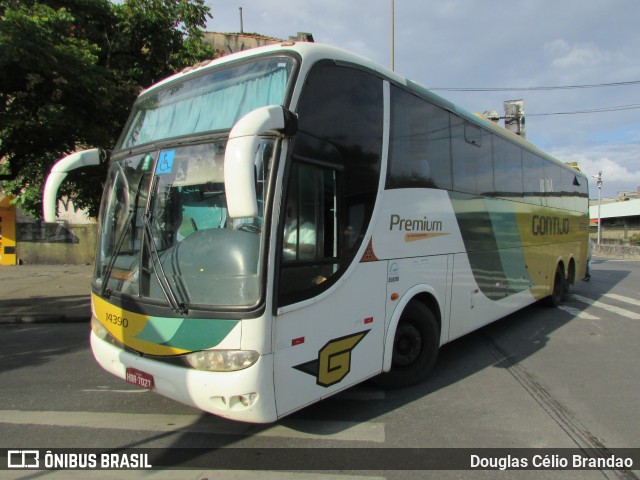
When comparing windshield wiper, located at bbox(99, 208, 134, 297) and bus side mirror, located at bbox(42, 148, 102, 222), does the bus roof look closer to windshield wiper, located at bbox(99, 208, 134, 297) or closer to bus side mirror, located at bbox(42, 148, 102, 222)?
bus side mirror, located at bbox(42, 148, 102, 222)

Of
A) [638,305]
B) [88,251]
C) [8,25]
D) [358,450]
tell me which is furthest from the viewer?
[88,251]

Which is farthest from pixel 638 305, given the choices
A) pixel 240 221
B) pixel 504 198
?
pixel 240 221

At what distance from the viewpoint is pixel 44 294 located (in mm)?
11273

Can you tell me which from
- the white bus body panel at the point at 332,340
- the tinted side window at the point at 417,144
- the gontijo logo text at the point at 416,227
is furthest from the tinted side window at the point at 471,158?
the white bus body panel at the point at 332,340

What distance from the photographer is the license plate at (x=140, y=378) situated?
11.3 ft

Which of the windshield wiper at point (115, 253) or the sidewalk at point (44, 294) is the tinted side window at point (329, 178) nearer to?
the windshield wiper at point (115, 253)

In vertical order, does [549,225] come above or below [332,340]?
above

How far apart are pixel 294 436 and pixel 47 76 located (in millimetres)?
7526

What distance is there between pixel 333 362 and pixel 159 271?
158 cm

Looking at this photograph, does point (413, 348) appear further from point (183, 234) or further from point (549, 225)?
point (549, 225)

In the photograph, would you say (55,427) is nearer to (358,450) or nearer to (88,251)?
(358,450)

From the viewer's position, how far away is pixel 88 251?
63.0 feet

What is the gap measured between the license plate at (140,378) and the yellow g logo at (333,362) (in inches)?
47.4

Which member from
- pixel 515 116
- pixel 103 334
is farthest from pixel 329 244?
pixel 515 116
